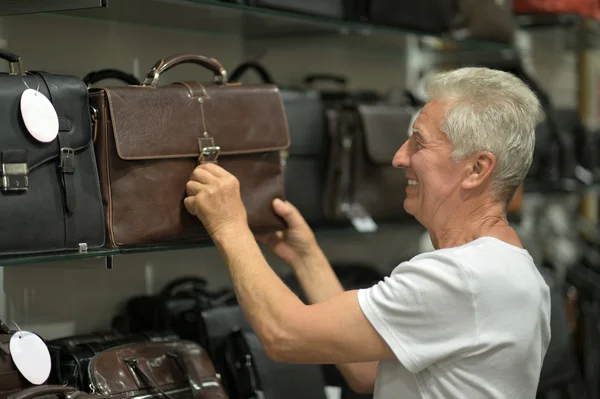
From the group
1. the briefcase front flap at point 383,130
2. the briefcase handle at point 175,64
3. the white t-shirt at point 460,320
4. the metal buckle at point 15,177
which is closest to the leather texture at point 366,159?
the briefcase front flap at point 383,130

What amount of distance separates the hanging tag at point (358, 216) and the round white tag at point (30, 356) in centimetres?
114

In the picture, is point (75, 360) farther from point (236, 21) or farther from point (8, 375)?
point (236, 21)

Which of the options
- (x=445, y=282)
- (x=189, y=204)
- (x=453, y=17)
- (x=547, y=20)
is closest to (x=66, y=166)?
(x=189, y=204)

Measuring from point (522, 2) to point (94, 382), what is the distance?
249cm

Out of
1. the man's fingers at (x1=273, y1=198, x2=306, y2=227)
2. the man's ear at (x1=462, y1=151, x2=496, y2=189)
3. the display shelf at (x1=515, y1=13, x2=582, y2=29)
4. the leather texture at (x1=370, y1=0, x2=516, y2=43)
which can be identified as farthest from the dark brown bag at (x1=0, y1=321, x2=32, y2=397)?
the display shelf at (x1=515, y1=13, x2=582, y2=29)

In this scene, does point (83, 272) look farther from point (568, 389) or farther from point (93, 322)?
point (568, 389)

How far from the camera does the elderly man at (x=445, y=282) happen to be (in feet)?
5.76

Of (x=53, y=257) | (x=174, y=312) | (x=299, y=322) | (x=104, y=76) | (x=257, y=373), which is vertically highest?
(x=104, y=76)

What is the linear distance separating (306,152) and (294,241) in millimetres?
377

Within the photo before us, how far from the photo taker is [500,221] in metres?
1.95

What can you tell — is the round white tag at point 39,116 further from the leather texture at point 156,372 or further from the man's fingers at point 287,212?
the man's fingers at point 287,212

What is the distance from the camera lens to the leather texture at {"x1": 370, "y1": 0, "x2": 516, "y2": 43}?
279 centimetres

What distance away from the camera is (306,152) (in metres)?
2.61

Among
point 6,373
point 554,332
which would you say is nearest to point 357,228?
point 554,332
